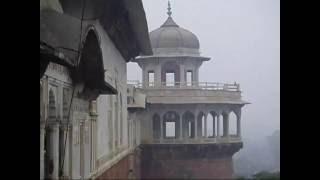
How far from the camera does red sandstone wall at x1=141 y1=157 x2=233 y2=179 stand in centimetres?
646

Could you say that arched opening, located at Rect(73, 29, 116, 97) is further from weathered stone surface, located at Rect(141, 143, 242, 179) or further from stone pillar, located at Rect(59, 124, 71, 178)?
weathered stone surface, located at Rect(141, 143, 242, 179)

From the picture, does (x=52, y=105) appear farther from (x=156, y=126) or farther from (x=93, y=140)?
(x=156, y=126)

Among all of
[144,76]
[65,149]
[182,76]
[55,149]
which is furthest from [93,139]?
[182,76]

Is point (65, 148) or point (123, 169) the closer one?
point (65, 148)

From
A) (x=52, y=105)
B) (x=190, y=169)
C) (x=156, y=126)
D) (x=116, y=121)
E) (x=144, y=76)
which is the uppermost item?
(x=144, y=76)

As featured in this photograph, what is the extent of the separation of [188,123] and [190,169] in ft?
2.32

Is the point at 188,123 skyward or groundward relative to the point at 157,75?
groundward

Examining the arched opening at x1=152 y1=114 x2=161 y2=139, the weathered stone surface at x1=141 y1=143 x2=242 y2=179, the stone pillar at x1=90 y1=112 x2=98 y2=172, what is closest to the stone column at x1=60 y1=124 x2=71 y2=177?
the stone pillar at x1=90 y1=112 x2=98 y2=172

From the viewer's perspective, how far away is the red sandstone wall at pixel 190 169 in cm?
646

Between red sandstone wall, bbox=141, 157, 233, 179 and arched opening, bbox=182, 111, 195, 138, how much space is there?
1.29 ft

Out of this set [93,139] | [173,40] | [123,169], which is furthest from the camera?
[173,40]

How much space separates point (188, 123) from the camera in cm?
700

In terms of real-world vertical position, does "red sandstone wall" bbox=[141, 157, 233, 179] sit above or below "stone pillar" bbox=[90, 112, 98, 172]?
below
